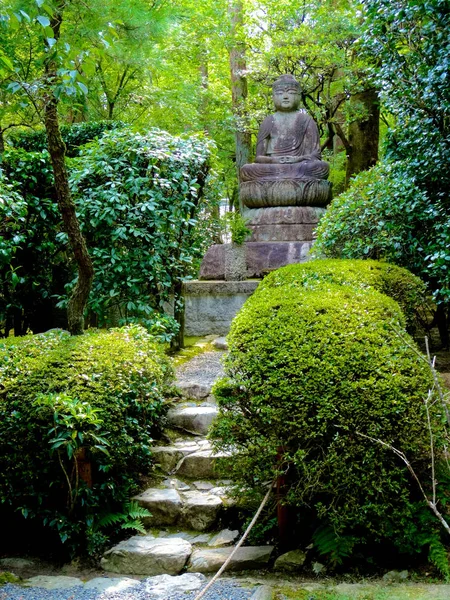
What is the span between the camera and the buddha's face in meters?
9.53

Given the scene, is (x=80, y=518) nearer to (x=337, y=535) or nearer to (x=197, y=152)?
(x=337, y=535)

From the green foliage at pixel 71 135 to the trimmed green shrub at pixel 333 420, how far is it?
572 cm

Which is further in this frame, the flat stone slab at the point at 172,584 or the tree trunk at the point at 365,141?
the tree trunk at the point at 365,141

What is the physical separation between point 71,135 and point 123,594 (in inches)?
264

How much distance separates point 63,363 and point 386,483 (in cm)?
186

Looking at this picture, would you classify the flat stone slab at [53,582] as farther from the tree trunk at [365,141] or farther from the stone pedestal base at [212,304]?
the tree trunk at [365,141]

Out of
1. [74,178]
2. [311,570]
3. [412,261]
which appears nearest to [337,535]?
[311,570]

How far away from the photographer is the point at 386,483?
2.53 meters

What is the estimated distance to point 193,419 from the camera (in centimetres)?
422

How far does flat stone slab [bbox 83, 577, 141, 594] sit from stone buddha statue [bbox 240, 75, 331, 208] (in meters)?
6.58

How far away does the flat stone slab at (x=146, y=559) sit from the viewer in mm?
2969

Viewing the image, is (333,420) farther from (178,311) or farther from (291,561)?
(178,311)

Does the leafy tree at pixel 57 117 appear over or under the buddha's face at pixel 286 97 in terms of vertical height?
under

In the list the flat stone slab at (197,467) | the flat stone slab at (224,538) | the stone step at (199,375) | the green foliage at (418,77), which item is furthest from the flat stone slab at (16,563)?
the green foliage at (418,77)
